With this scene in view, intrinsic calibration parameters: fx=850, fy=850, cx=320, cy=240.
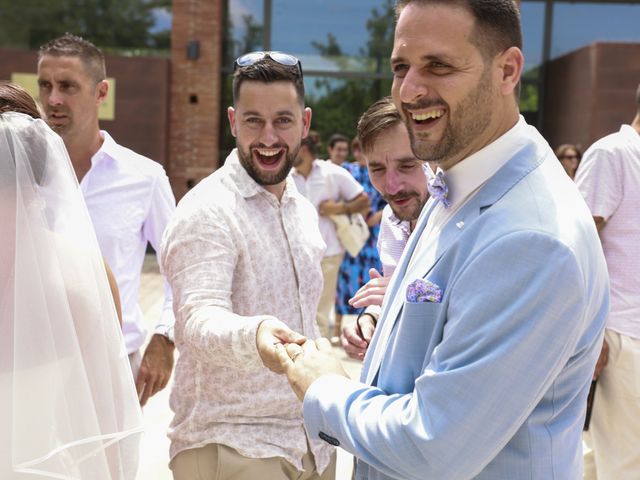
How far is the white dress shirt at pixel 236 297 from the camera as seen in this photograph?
8.44 feet

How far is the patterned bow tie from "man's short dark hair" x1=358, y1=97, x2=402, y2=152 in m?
1.30

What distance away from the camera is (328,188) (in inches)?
325

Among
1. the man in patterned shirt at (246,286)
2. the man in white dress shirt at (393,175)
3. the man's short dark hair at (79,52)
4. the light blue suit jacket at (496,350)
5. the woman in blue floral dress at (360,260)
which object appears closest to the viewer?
the light blue suit jacket at (496,350)

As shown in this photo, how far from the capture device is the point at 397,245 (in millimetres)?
3082

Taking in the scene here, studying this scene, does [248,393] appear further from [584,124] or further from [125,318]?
[584,124]

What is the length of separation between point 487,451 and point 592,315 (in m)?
0.35

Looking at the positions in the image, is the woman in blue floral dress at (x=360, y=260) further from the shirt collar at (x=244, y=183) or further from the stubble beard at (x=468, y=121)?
the stubble beard at (x=468, y=121)

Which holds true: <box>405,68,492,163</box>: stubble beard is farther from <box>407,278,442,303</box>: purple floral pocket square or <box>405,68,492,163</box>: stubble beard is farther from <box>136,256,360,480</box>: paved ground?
<box>136,256,360,480</box>: paved ground

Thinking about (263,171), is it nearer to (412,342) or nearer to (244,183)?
(244,183)

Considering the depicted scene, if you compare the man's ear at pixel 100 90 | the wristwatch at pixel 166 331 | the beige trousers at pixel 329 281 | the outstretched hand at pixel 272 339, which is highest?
the man's ear at pixel 100 90

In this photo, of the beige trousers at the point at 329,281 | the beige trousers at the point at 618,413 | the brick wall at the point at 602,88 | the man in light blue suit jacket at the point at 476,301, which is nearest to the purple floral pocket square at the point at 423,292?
the man in light blue suit jacket at the point at 476,301

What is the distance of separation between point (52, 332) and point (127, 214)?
1.66 metres

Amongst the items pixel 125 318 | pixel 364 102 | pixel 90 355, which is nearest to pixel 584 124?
pixel 364 102

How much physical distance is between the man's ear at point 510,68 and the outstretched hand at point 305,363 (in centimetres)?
71
